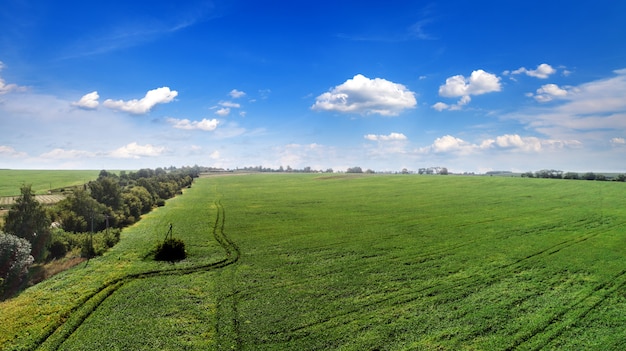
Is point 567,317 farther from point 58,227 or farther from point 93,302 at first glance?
point 58,227

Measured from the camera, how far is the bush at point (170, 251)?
122ft

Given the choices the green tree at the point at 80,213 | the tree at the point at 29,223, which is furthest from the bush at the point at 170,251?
the green tree at the point at 80,213

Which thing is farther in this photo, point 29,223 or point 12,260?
point 29,223

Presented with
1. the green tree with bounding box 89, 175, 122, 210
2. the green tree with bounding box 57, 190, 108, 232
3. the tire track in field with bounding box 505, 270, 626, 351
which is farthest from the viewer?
the green tree with bounding box 89, 175, 122, 210

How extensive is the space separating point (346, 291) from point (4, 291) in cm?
3075

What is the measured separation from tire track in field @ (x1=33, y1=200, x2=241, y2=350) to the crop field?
0.37ft

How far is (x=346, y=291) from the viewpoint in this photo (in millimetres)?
27281

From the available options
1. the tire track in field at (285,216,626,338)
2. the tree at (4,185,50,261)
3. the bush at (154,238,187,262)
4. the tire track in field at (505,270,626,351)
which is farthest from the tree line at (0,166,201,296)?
the tire track in field at (505,270,626,351)

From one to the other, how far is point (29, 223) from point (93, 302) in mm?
23126

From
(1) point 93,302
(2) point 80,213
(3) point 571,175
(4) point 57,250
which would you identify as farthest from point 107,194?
(3) point 571,175

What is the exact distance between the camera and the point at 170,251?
37375mm

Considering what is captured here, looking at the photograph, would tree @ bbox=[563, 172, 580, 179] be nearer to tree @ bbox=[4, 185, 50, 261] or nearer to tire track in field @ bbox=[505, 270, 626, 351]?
tire track in field @ bbox=[505, 270, 626, 351]

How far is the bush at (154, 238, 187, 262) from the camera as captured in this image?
37.3 m

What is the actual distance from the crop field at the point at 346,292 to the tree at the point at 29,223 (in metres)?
8.52
